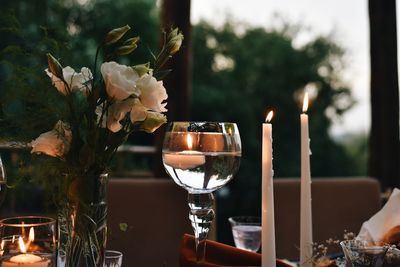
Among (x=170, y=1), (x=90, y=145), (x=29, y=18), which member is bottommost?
(x=90, y=145)

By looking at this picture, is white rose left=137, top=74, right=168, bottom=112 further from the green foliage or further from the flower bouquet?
the green foliage

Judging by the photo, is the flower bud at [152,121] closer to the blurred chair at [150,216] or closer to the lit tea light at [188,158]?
the lit tea light at [188,158]

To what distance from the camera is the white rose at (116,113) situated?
730mm

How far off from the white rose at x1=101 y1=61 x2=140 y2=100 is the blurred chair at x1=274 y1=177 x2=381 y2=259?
102 centimetres

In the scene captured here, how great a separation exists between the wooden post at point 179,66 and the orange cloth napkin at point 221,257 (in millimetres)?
1748

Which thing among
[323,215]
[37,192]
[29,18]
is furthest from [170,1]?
[37,192]

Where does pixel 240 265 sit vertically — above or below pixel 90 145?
below

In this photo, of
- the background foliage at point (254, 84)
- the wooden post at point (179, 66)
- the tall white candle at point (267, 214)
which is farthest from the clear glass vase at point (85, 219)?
the background foliage at point (254, 84)

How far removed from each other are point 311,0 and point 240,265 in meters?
3.70

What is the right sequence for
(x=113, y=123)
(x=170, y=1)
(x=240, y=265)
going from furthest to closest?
(x=170, y=1), (x=240, y=265), (x=113, y=123)

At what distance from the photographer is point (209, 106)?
4383 millimetres

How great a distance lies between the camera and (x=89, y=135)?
2.43ft

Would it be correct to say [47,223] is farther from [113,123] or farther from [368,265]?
[368,265]

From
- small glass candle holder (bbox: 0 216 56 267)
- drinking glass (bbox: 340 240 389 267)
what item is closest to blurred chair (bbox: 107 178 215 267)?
small glass candle holder (bbox: 0 216 56 267)
